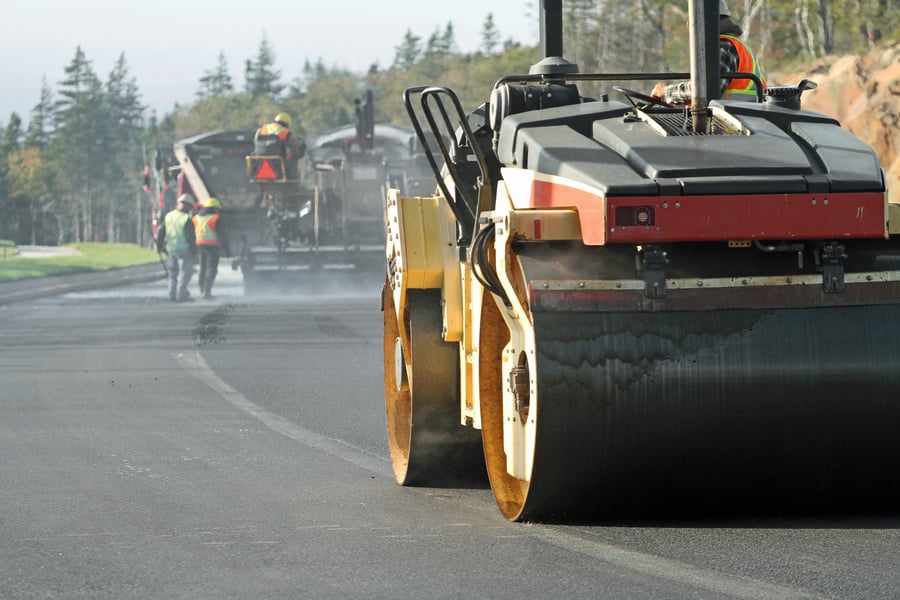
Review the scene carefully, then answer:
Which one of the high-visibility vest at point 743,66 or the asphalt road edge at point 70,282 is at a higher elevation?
the high-visibility vest at point 743,66

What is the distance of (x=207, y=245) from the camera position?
93.5 feet

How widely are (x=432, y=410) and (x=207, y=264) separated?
854 inches

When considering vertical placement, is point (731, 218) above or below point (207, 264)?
above

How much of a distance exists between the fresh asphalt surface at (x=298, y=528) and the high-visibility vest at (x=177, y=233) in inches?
601

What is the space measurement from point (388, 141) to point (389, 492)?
2643 centimetres

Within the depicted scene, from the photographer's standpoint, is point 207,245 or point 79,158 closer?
point 207,245

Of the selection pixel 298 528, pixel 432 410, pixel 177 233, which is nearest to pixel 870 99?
pixel 177 233

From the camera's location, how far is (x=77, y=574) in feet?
17.8

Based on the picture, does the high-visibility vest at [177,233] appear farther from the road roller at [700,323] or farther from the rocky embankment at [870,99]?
the road roller at [700,323]

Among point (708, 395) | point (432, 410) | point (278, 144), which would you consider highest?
point (278, 144)

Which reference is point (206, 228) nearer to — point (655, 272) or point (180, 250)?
point (180, 250)

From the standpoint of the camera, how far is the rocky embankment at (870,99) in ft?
97.9

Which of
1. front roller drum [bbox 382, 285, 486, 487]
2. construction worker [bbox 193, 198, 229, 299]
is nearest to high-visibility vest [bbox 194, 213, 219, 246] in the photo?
construction worker [bbox 193, 198, 229, 299]

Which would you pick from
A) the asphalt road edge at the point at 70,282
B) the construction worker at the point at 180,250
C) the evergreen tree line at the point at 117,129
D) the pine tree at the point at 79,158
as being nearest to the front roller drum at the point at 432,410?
the construction worker at the point at 180,250
